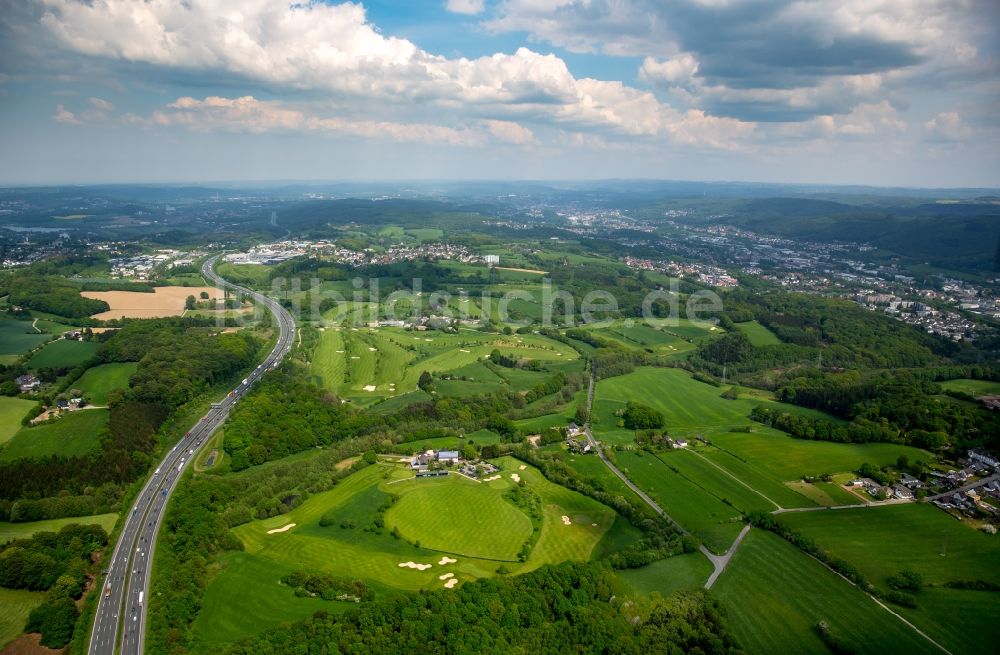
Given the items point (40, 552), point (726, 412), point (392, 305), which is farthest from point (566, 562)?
point (392, 305)

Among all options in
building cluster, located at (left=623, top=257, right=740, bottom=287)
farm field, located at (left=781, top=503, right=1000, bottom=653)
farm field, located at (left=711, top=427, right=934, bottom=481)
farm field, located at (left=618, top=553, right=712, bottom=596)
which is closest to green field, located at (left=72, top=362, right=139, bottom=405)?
farm field, located at (left=618, top=553, right=712, bottom=596)

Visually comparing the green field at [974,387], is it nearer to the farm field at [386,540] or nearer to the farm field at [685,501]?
the farm field at [685,501]

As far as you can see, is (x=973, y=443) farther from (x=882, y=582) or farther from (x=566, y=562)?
(x=566, y=562)

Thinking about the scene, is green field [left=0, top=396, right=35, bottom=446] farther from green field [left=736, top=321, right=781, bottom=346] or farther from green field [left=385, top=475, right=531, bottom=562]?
green field [left=736, top=321, right=781, bottom=346]

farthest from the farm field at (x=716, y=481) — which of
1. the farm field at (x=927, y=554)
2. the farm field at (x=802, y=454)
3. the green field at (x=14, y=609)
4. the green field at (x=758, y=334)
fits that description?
the green field at (x=14, y=609)

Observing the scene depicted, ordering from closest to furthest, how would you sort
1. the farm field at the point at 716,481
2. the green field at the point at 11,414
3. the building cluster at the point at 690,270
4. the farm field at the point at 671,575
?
the farm field at the point at 671,575
the farm field at the point at 716,481
the green field at the point at 11,414
the building cluster at the point at 690,270
